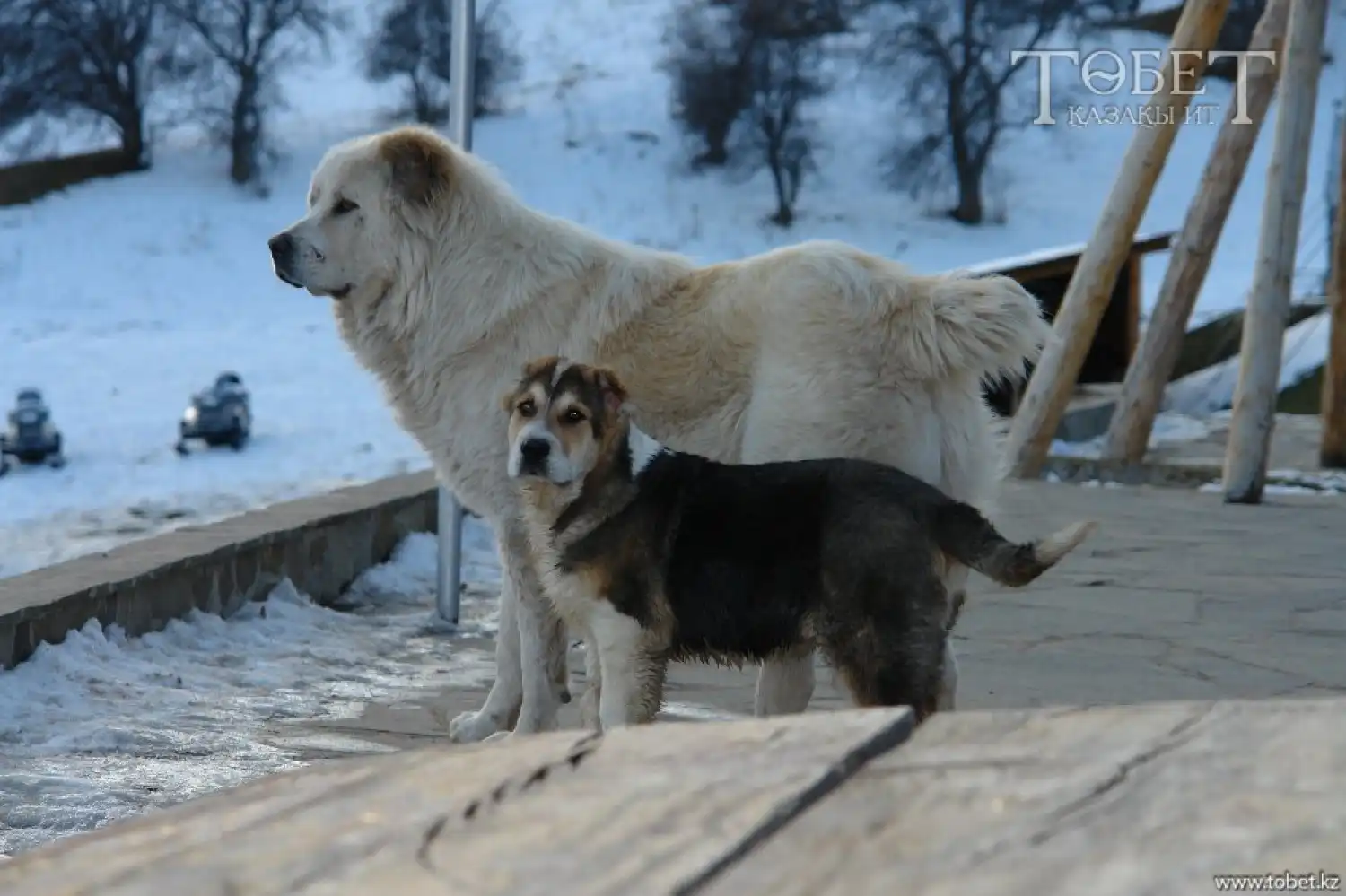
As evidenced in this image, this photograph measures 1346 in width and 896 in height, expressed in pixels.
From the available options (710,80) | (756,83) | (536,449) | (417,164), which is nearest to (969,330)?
(536,449)

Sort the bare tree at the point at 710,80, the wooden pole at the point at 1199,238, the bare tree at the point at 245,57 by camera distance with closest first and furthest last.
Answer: the wooden pole at the point at 1199,238 < the bare tree at the point at 245,57 < the bare tree at the point at 710,80

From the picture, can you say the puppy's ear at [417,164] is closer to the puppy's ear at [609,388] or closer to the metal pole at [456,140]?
the puppy's ear at [609,388]

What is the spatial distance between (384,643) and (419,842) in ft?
16.8

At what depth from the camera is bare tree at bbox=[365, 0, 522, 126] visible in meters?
29.3

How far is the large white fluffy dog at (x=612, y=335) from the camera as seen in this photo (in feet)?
15.1

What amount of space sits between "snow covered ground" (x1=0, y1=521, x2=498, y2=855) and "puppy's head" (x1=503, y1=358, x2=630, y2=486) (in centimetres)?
117

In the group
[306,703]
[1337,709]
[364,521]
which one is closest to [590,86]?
[364,521]

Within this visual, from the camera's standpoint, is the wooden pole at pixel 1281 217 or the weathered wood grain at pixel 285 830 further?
the wooden pole at pixel 1281 217

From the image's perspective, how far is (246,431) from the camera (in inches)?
536

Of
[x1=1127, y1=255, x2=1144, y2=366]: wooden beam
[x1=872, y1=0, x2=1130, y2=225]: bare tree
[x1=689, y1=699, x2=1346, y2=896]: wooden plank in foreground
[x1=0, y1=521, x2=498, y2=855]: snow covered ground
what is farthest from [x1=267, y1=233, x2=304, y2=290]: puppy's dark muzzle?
[x1=872, y1=0, x2=1130, y2=225]: bare tree

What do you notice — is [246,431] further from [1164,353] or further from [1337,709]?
[1337,709]

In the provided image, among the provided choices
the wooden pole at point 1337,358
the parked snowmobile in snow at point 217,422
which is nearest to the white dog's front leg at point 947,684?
the wooden pole at point 1337,358

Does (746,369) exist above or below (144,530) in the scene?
above

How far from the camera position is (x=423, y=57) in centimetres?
2975
